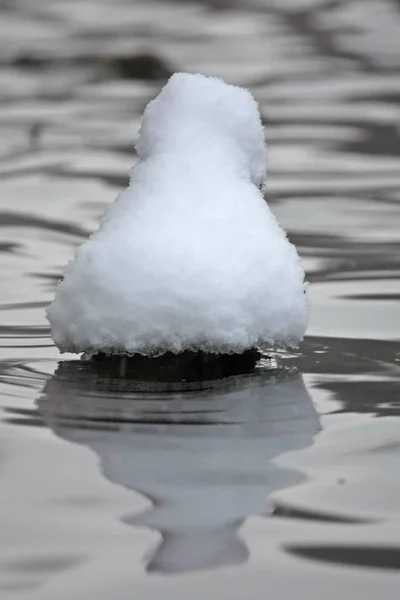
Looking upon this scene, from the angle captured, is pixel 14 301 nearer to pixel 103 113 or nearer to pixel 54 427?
pixel 54 427

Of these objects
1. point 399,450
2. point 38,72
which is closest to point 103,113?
point 38,72

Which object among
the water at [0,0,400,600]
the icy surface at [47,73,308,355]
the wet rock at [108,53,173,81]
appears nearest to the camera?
the water at [0,0,400,600]

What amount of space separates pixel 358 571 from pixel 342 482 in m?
0.23

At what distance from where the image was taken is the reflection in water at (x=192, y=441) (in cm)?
127

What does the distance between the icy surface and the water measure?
8 centimetres

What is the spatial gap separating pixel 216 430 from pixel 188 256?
0.22 metres

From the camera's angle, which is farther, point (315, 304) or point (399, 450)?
point (315, 304)

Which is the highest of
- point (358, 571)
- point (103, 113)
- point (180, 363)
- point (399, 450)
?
point (103, 113)

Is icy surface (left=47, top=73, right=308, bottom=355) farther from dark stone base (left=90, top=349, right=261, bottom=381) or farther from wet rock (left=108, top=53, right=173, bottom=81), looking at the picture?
wet rock (left=108, top=53, right=173, bottom=81)

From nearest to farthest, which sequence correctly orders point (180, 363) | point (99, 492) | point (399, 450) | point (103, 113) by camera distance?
point (99, 492)
point (399, 450)
point (180, 363)
point (103, 113)

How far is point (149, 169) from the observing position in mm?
1789

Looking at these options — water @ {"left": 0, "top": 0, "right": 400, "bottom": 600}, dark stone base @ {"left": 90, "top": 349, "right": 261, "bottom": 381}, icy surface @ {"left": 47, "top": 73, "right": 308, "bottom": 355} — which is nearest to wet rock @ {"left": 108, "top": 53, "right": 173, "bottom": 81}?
water @ {"left": 0, "top": 0, "right": 400, "bottom": 600}

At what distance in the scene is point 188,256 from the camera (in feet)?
5.50

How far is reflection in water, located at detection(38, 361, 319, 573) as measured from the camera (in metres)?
1.27
